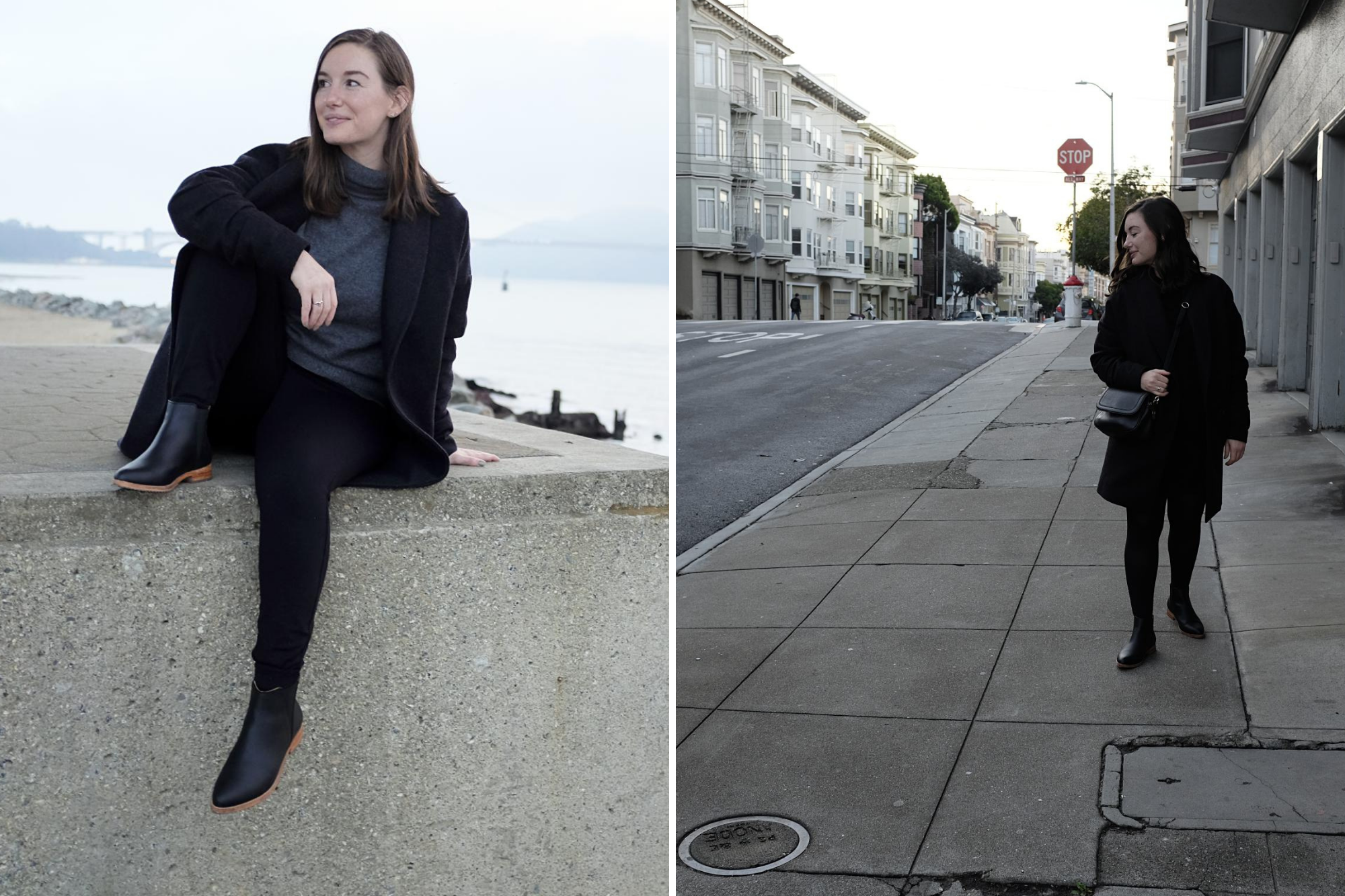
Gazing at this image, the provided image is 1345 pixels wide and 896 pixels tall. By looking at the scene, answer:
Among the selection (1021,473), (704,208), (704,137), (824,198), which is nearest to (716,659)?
(1021,473)

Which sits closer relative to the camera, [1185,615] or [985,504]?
[1185,615]

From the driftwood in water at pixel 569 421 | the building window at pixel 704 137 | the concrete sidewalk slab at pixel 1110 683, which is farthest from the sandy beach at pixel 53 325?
the building window at pixel 704 137

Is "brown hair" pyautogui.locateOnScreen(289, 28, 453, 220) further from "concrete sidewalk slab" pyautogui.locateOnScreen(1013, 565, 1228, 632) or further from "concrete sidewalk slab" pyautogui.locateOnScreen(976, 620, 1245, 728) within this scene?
"concrete sidewalk slab" pyautogui.locateOnScreen(1013, 565, 1228, 632)

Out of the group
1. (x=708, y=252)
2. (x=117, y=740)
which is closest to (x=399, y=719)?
(x=117, y=740)

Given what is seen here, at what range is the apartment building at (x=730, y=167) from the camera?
59.7 m

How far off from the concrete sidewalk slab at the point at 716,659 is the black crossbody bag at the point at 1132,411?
180 centimetres

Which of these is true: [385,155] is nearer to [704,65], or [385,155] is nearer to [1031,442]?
[1031,442]

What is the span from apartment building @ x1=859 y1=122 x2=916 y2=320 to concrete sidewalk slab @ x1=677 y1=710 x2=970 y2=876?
80.0 meters

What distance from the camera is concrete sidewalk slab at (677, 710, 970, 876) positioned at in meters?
3.70

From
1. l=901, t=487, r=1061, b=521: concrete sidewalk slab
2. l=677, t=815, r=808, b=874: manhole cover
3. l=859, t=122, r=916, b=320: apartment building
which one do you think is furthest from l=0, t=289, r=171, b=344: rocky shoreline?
l=859, t=122, r=916, b=320: apartment building

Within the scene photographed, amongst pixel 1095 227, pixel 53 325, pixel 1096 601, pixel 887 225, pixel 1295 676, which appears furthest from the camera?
pixel 887 225

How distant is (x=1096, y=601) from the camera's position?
6.09 m

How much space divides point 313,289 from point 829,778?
244cm

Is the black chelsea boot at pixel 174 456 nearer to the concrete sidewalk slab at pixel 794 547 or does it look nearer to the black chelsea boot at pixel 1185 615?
the black chelsea boot at pixel 1185 615
